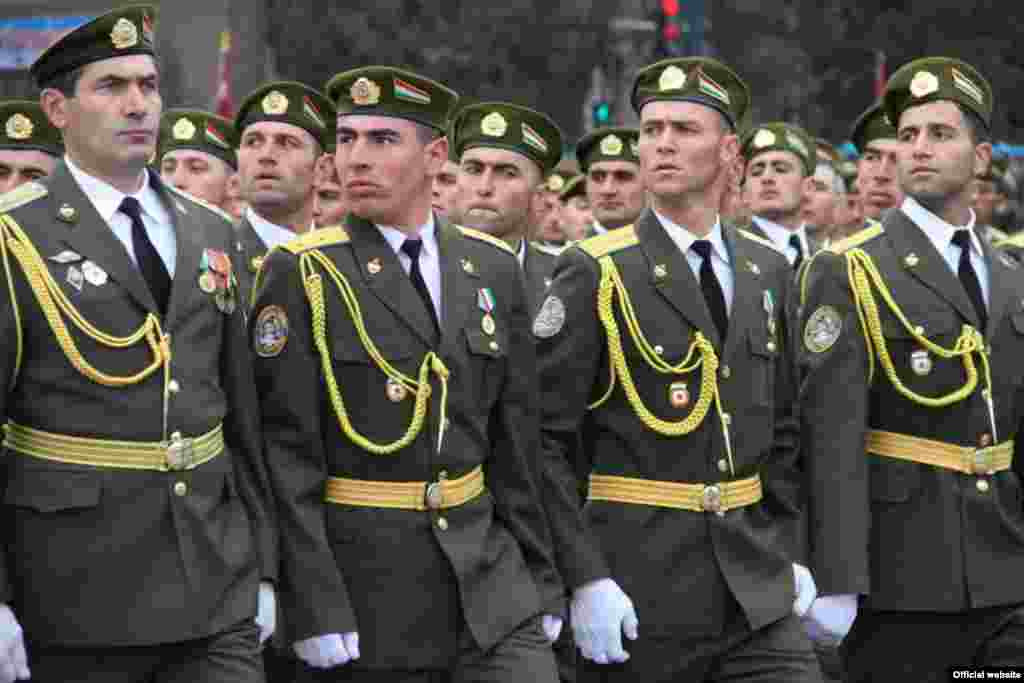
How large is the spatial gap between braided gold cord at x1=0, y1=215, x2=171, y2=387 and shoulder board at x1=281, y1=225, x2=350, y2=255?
787mm

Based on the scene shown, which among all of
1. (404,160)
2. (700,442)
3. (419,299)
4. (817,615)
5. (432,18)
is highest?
(432,18)

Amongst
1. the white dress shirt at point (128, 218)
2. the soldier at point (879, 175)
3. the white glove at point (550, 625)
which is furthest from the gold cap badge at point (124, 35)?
the soldier at point (879, 175)

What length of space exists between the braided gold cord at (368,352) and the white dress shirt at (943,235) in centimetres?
219

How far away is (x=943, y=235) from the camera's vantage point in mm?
8195

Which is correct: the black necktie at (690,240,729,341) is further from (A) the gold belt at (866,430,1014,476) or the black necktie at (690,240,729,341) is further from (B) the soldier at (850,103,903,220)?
(B) the soldier at (850,103,903,220)

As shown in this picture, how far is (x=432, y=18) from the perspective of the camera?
3959 cm

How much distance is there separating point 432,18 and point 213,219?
3323cm

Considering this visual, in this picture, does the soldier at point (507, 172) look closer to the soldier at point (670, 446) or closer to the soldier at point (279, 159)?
the soldier at point (279, 159)

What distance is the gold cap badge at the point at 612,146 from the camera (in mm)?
12781

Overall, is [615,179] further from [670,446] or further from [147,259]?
[147,259]

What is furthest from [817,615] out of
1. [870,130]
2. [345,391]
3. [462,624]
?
[870,130]

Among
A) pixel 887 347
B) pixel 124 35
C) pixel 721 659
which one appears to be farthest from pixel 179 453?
pixel 887 347

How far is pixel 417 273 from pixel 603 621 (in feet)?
3.99

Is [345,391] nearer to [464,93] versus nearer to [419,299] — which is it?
[419,299]
